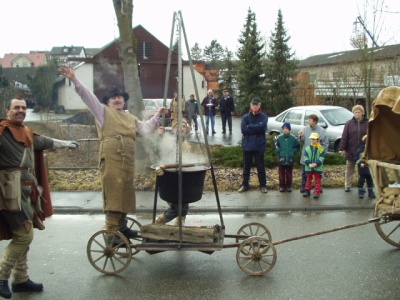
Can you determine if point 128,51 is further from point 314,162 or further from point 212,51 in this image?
point 212,51

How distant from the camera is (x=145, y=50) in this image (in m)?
39.8

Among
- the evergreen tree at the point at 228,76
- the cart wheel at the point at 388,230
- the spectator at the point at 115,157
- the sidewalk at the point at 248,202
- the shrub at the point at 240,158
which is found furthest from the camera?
the evergreen tree at the point at 228,76

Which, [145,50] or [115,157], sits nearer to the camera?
[115,157]

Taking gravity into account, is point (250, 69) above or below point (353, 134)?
above

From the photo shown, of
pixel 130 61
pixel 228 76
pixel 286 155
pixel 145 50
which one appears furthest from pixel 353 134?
pixel 145 50

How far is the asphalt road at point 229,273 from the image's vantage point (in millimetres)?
5027

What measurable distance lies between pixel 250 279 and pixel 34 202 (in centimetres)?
246

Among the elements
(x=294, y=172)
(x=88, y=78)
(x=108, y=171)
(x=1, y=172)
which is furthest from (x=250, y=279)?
(x=88, y=78)

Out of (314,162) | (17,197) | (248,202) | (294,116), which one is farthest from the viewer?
(294,116)

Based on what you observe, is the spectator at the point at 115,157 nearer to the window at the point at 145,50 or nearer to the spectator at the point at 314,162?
the spectator at the point at 314,162

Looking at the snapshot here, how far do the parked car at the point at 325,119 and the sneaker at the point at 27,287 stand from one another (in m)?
11.0

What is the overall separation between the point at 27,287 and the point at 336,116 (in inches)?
477

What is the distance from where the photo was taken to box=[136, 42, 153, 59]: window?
39.8 m

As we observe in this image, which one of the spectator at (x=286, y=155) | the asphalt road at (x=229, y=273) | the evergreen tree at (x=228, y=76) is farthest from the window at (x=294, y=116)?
the evergreen tree at (x=228, y=76)
